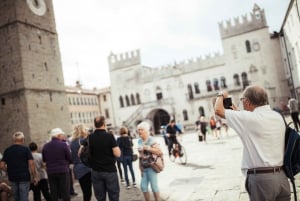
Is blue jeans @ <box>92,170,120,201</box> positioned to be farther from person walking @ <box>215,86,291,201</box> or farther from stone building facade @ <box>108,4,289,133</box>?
stone building facade @ <box>108,4,289,133</box>

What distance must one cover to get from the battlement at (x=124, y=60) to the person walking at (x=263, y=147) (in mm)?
43368

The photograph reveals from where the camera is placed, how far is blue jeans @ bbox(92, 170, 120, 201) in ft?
16.4

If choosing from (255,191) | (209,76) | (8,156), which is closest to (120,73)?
(209,76)

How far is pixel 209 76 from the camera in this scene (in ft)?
136

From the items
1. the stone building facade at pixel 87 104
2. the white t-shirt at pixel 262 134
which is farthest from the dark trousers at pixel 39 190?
the stone building facade at pixel 87 104

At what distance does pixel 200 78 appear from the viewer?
42.1 metres

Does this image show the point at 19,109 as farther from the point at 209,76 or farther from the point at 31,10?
the point at 209,76

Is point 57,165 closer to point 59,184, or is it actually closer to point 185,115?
point 59,184

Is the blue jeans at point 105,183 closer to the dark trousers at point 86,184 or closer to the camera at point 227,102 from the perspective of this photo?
the dark trousers at point 86,184

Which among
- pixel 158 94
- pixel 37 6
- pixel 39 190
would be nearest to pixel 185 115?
pixel 158 94

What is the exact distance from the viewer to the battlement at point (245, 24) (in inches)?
1524

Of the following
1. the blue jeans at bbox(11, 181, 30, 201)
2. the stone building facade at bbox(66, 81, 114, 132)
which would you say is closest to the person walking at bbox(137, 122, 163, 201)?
the blue jeans at bbox(11, 181, 30, 201)

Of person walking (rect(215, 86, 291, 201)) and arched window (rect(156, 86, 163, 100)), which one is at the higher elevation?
arched window (rect(156, 86, 163, 100))

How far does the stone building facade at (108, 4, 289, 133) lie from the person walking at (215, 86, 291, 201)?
3611 cm
